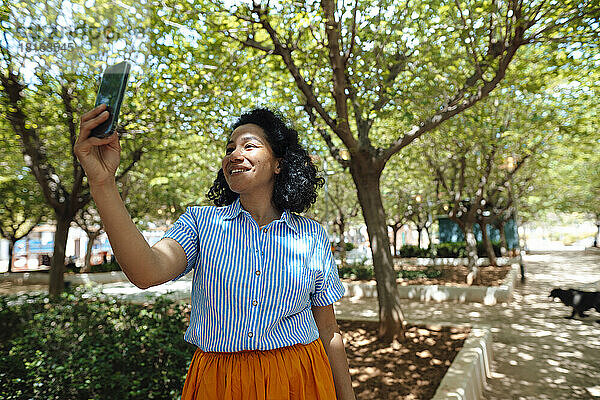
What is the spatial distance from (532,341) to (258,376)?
25.3 feet

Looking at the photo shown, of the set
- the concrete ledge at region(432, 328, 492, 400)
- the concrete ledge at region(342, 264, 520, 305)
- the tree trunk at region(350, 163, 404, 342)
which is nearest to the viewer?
the concrete ledge at region(432, 328, 492, 400)

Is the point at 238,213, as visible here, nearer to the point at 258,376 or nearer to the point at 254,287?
the point at 254,287

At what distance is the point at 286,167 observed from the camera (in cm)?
181

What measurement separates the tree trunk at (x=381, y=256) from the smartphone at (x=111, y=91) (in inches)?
228

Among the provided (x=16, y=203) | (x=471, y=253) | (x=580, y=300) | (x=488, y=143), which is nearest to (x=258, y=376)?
(x=580, y=300)

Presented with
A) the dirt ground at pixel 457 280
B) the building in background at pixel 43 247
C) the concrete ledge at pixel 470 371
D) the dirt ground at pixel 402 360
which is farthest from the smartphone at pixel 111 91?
the building in background at pixel 43 247

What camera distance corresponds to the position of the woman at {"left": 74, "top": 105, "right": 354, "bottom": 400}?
1.49m

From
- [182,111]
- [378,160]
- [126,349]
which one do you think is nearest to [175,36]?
[182,111]

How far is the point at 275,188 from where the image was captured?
1.81 meters

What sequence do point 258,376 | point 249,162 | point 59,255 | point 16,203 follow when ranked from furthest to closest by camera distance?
point 16,203 → point 59,255 → point 249,162 → point 258,376

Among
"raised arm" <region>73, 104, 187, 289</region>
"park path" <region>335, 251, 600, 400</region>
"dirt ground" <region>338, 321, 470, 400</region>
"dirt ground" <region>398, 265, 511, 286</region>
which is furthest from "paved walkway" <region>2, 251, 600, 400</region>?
"raised arm" <region>73, 104, 187, 289</region>

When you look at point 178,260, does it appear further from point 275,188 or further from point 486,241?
point 486,241

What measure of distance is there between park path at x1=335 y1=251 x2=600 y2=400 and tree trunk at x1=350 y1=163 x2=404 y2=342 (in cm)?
158

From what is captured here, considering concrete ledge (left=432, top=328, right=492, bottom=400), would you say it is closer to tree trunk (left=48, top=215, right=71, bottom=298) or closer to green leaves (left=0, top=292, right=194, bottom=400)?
green leaves (left=0, top=292, right=194, bottom=400)
